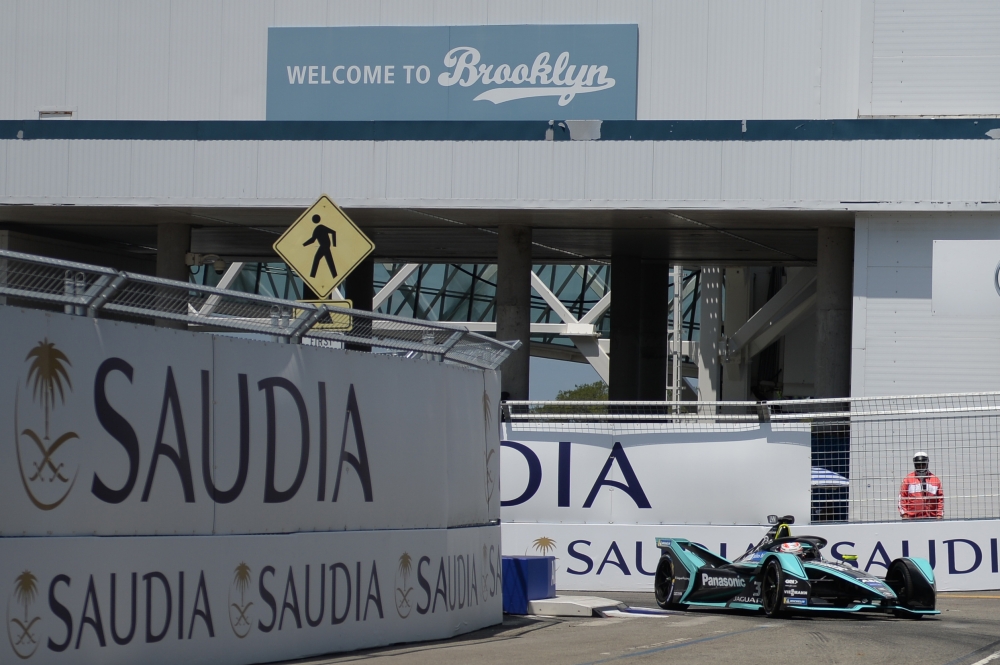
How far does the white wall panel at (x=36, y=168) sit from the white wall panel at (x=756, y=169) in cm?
1347

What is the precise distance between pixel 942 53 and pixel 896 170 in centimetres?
276

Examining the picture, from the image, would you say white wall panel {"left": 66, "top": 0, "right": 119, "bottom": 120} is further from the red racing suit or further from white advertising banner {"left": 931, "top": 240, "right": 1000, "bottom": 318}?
the red racing suit

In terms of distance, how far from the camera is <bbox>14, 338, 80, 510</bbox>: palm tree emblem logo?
25.1 ft

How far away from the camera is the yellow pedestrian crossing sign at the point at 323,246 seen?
1104 cm

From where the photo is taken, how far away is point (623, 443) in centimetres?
1712

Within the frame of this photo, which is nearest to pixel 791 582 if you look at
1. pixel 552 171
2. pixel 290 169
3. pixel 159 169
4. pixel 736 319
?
pixel 552 171

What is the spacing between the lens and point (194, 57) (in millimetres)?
28156

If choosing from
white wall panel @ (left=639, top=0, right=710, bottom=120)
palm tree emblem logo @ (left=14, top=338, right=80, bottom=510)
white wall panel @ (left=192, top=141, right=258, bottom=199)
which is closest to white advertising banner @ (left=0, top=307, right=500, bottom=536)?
palm tree emblem logo @ (left=14, top=338, right=80, bottom=510)

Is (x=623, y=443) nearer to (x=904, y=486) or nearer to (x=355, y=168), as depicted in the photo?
(x=904, y=486)

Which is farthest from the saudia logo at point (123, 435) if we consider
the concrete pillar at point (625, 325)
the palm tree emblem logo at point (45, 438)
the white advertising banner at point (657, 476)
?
the concrete pillar at point (625, 325)

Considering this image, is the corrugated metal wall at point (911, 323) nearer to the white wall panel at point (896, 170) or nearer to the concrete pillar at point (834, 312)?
the white wall panel at point (896, 170)

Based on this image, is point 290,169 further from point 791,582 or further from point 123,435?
point 123,435

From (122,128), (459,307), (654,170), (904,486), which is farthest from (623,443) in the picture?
(459,307)

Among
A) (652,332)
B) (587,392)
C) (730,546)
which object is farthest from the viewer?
(587,392)
